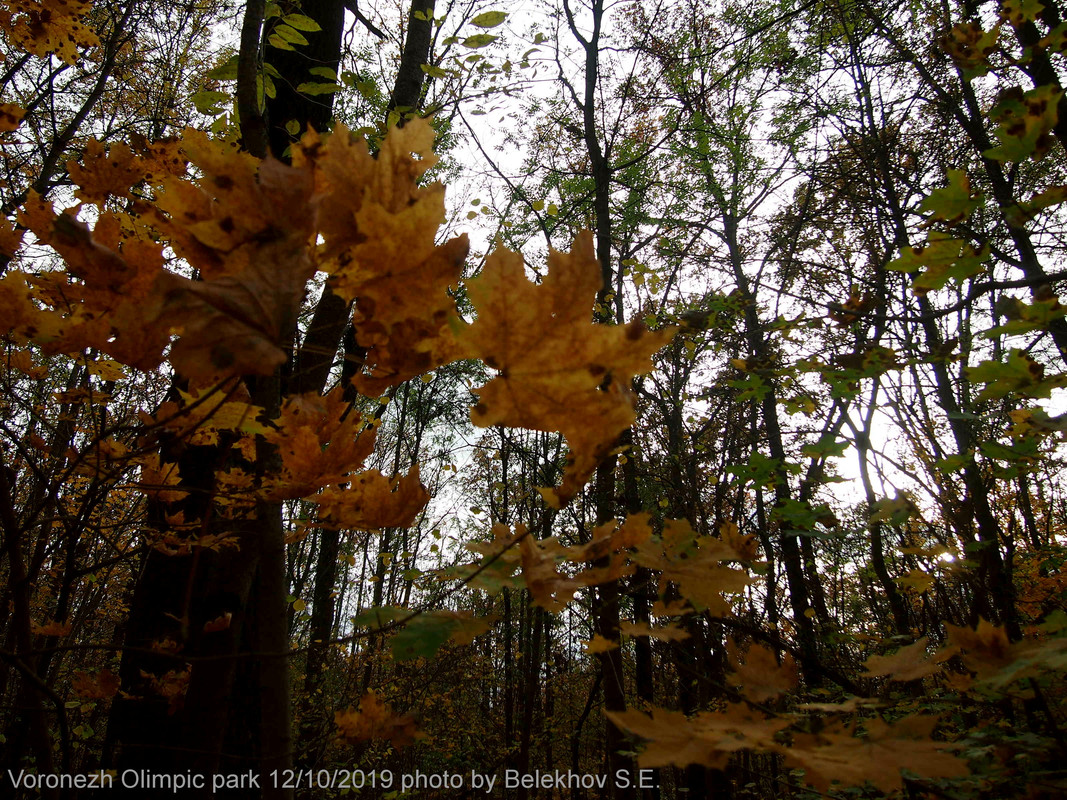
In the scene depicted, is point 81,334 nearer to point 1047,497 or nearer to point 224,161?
point 224,161

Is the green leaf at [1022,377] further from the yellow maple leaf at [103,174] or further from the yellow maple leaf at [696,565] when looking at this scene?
the yellow maple leaf at [103,174]

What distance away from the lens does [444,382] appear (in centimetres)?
920

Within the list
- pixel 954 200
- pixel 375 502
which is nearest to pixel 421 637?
pixel 375 502

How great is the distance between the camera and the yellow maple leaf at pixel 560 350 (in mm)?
505

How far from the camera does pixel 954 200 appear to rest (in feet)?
4.00

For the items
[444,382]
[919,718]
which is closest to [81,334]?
[919,718]

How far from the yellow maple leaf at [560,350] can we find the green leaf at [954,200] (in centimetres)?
112

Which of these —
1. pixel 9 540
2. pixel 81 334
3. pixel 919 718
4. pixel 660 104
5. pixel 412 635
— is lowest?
pixel 919 718

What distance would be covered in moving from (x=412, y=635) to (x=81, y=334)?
64cm

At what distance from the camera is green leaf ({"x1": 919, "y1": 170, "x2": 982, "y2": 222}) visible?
1213 mm

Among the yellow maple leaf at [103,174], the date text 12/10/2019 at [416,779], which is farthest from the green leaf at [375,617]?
the yellow maple leaf at [103,174]

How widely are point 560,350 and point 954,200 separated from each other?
1.24m

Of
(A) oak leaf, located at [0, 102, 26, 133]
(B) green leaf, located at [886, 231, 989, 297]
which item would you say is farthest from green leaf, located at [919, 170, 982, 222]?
(A) oak leaf, located at [0, 102, 26, 133]

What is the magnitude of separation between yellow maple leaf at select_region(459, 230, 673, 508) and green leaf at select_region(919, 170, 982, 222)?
1120 mm
